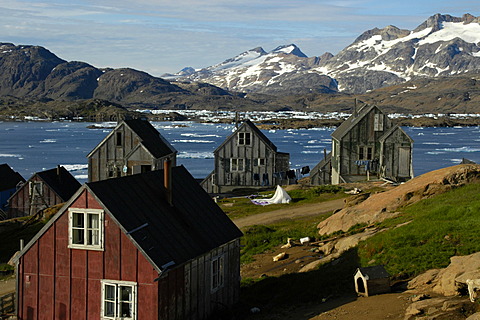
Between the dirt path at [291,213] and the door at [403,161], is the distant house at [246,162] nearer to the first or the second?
the door at [403,161]

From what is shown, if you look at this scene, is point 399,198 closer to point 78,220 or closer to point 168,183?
point 168,183

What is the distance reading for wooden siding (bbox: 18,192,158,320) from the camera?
18828 millimetres

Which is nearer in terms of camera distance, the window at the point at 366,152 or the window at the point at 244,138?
the window at the point at 366,152

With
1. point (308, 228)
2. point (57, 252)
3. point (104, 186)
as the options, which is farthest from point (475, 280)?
point (308, 228)

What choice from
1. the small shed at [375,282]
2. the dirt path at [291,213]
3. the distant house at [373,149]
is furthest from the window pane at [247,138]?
the small shed at [375,282]

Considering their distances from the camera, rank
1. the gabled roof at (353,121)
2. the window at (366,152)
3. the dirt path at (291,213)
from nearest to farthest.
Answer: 1. the dirt path at (291,213)
2. the gabled roof at (353,121)
3. the window at (366,152)

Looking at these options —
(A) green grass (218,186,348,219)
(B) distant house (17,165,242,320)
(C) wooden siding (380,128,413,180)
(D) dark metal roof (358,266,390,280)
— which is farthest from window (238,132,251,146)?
(D) dark metal roof (358,266,390,280)

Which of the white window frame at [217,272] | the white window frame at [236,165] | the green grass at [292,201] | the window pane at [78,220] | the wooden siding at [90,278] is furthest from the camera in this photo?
the white window frame at [236,165]

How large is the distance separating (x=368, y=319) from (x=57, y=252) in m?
9.65

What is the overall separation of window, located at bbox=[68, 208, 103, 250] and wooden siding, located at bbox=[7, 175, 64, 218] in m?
37.7

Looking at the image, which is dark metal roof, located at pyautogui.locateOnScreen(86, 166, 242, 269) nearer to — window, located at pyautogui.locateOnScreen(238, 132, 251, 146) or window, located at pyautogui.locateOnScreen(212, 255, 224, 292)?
window, located at pyautogui.locateOnScreen(212, 255, 224, 292)

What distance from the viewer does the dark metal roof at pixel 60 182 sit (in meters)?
56.2

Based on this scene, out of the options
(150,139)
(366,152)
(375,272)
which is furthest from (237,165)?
(375,272)

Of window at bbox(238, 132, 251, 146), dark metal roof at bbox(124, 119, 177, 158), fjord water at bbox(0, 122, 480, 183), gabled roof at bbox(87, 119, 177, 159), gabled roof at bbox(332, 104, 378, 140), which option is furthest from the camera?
fjord water at bbox(0, 122, 480, 183)
